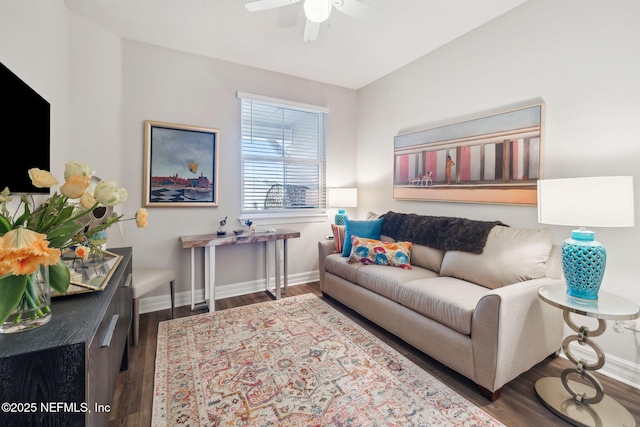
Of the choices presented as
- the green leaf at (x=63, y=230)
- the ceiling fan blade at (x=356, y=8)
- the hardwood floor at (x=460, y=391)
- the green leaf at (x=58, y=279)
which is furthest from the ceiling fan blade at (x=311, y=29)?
the hardwood floor at (x=460, y=391)

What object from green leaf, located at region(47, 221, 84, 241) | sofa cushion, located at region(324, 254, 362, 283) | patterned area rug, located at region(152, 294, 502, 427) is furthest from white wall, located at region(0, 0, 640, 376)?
patterned area rug, located at region(152, 294, 502, 427)

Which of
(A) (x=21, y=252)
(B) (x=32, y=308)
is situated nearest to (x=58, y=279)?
(B) (x=32, y=308)

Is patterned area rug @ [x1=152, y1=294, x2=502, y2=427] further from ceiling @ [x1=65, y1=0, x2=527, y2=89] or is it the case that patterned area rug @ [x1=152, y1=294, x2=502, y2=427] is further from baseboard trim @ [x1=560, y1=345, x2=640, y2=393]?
ceiling @ [x1=65, y1=0, x2=527, y2=89]

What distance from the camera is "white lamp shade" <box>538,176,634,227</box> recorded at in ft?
4.92

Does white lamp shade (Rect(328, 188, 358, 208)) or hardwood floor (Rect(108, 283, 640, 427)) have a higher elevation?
white lamp shade (Rect(328, 188, 358, 208))

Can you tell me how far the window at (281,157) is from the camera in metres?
3.43

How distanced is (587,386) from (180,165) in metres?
3.62

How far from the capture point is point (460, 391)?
174 centimetres

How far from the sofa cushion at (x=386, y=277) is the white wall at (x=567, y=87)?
820 millimetres

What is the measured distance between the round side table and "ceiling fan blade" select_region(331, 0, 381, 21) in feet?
6.84

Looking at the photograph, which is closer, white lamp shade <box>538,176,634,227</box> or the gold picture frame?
the gold picture frame

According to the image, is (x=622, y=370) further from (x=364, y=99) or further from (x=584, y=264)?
(x=364, y=99)

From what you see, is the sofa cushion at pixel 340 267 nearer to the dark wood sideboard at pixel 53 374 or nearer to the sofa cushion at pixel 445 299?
the sofa cushion at pixel 445 299

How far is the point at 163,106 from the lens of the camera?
2936mm
